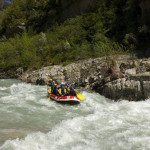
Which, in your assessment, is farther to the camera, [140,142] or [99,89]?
[99,89]

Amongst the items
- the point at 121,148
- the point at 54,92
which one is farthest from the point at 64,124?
the point at 54,92

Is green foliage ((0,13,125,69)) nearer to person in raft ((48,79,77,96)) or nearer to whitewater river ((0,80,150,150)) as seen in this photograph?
person in raft ((48,79,77,96))

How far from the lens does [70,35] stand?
32.8 metres

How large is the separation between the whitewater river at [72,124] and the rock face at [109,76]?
2.67 ft

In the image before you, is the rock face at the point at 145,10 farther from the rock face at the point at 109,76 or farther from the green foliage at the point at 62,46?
the rock face at the point at 109,76

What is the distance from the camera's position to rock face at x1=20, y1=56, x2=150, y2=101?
2209 cm

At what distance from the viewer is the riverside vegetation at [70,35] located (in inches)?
1150

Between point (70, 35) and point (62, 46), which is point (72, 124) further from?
point (70, 35)

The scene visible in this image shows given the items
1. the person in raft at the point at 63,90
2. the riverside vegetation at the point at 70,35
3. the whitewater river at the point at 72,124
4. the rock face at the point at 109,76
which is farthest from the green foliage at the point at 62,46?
the whitewater river at the point at 72,124

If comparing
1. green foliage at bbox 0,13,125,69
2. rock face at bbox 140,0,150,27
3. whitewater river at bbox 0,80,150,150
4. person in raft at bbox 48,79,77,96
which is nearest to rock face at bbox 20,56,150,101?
whitewater river at bbox 0,80,150,150

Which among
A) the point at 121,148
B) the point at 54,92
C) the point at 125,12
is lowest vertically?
the point at 121,148

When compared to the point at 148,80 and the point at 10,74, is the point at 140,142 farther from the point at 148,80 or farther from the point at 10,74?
the point at 10,74

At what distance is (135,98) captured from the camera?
72.0 ft

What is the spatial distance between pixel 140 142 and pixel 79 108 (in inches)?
251
